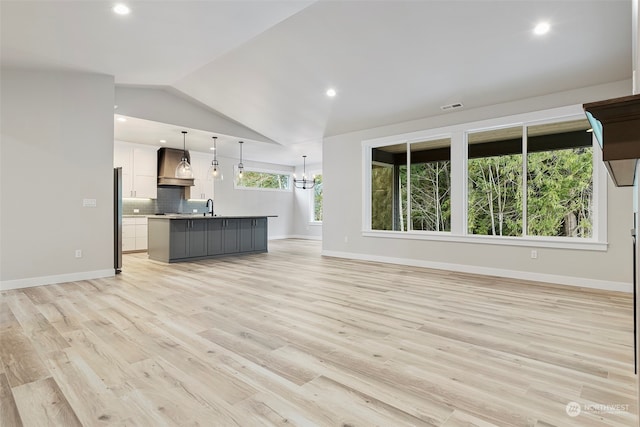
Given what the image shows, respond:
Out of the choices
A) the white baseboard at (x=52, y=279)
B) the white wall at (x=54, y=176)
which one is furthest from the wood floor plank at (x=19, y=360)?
the white wall at (x=54, y=176)

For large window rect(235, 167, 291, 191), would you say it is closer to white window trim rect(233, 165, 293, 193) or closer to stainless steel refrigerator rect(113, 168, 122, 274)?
white window trim rect(233, 165, 293, 193)

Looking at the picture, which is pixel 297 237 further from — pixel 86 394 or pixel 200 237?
pixel 86 394

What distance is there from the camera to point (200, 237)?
6.89m

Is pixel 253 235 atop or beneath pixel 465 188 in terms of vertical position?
beneath

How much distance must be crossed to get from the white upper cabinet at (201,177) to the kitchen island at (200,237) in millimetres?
2491

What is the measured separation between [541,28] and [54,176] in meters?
6.46

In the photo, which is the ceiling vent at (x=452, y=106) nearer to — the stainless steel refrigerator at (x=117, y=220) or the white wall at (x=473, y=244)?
the white wall at (x=473, y=244)

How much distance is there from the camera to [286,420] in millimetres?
1591

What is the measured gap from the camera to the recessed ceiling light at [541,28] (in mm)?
3563

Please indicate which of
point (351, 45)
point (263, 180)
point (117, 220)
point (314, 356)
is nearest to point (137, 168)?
point (117, 220)

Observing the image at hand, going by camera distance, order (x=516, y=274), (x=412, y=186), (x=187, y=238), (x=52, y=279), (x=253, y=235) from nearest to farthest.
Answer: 1. (x=52, y=279)
2. (x=516, y=274)
3. (x=412, y=186)
4. (x=187, y=238)
5. (x=253, y=235)

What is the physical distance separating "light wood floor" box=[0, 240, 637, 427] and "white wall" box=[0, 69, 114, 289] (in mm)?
722

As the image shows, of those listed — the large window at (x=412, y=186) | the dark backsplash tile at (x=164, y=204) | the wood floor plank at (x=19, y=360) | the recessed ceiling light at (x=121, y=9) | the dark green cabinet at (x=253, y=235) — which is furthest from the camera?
the dark backsplash tile at (x=164, y=204)

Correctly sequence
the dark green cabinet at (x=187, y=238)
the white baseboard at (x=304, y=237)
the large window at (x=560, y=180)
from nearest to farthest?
the large window at (x=560, y=180) < the dark green cabinet at (x=187, y=238) < the white baseboard at (x=304, y=237)
